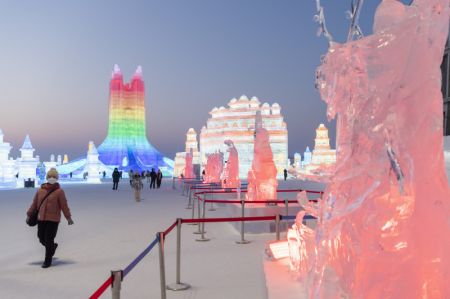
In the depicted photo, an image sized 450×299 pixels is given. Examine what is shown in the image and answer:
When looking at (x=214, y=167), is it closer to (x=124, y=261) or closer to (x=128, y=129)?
(x=124, y=261)

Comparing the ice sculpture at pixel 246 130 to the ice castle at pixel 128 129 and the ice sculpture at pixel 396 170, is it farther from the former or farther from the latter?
the ice sculpture at pixel 396 170

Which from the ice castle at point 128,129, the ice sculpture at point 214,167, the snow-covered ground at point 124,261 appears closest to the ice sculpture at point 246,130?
the ice castle at point 128,129

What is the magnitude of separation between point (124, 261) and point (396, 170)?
18.2 ft

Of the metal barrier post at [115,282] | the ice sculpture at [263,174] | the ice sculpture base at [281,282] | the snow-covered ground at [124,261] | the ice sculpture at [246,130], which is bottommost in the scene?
the snow-covered ground at [124,261]

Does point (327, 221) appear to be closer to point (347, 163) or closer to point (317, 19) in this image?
point (347, 163)

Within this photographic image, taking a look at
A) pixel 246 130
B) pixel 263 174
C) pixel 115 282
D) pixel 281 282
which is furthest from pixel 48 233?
pixel 246 130

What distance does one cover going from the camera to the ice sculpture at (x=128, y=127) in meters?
70.1

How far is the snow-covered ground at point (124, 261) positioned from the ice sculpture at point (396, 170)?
2.05 meters

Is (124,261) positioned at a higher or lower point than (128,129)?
lower

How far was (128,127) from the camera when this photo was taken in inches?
2822

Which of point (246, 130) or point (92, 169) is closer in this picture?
point (92, 169)

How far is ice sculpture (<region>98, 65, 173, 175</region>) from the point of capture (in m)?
70.1

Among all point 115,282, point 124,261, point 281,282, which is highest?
point 115,282

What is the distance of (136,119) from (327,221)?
231ft
